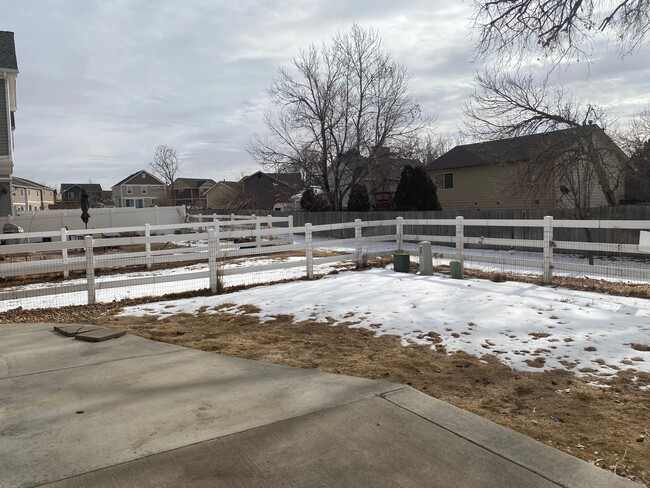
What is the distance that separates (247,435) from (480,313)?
15.7 ft

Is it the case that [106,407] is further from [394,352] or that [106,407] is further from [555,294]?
[555,294]

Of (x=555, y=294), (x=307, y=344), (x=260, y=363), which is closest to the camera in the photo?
(x=260, y=363)

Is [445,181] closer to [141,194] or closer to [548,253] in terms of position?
[548,253]

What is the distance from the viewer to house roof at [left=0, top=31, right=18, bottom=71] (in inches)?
738

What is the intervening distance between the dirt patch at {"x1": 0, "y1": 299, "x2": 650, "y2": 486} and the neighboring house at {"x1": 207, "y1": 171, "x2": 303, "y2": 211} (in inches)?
963

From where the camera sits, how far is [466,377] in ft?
16.0

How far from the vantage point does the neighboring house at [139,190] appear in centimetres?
8494

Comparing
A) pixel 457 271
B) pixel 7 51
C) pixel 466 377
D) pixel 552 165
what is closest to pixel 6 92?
pixel 7 51

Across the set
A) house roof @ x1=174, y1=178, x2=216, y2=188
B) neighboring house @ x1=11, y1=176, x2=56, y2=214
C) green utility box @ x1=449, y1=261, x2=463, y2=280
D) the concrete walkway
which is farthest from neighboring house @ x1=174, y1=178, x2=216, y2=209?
the concrete walkway

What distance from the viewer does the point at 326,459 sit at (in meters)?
3.18

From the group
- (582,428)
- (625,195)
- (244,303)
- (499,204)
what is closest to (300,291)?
(244,303)

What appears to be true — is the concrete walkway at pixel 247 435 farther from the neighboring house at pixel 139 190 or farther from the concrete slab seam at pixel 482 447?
the neighboring house at pixel 139 190

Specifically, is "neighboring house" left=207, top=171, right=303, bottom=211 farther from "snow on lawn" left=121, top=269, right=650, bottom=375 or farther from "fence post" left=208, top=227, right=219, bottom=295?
"snow on lawn" left=121, top=269, right=650, bottom=375

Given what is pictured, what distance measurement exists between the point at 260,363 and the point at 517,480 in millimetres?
3035
